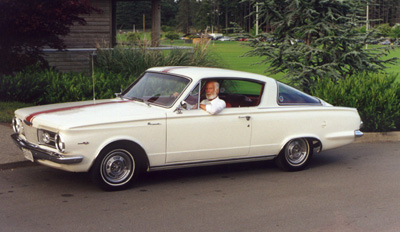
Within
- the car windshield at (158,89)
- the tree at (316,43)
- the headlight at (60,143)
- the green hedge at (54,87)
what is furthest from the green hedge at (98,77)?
the headlight at (60,143)

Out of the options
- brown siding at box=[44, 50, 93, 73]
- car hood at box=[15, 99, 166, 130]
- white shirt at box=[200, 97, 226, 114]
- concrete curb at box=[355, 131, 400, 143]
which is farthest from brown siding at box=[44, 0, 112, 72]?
white shirt at box=[200, 97, 226, 114]

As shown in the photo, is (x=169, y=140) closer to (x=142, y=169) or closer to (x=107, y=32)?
(x=142, y=169)

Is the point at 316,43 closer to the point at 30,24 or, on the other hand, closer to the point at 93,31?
the point at 30,24

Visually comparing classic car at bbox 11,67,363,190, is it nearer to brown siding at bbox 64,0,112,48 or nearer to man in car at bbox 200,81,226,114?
man in car at bbox 200,81,226,114

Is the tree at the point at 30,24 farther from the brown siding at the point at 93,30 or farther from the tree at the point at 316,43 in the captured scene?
the brown siding at the point at 93,30

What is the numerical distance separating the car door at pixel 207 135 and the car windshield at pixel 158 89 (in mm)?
335

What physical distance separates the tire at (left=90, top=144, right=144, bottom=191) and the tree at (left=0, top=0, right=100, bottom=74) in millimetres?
7245

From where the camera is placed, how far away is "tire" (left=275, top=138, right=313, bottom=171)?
8336mm

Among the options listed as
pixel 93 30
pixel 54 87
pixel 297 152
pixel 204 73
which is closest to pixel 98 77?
pixel 54 87

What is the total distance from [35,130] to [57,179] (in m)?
0.87

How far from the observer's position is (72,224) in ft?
19.0

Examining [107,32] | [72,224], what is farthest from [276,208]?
[107,32]

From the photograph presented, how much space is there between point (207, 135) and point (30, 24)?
7.29m

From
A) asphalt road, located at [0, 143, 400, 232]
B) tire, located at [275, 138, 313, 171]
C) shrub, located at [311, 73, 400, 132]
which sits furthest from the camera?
shrub, located at [311, 73, 400, 132]
